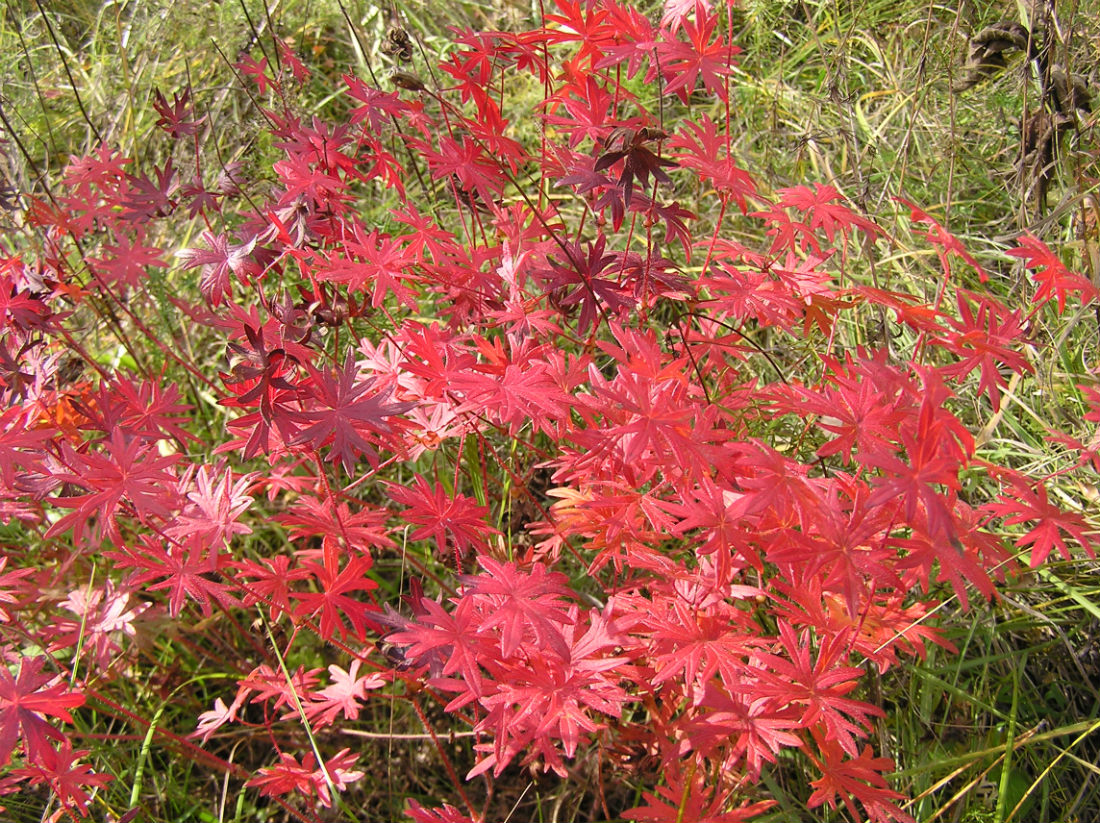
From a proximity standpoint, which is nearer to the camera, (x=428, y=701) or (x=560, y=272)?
(x=560, y=272)

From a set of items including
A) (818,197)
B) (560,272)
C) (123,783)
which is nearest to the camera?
(560,272)

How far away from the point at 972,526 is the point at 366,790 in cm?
142

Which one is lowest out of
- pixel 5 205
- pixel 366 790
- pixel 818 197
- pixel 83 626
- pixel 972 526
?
pixel 366 790

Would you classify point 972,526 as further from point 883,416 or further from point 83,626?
point 83,626

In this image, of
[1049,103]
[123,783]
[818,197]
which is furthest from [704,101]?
[123,783]

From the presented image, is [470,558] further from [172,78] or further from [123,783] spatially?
[172,78]

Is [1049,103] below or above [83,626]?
above

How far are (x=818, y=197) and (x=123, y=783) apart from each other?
1.90 metres

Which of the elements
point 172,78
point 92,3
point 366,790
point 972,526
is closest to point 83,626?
point 366,790

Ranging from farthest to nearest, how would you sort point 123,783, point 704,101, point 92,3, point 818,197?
point 92,3
point 704,101
point 123,783
point 818,197

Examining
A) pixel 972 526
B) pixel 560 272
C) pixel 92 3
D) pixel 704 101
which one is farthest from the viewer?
pixel 92 3

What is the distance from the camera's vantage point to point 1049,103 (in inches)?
73.2

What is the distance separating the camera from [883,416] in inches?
46.1

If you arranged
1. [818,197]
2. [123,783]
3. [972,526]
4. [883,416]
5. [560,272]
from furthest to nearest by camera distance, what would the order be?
[123,783] → [818,197] → [560,272] → [972,526] → [883,416]
